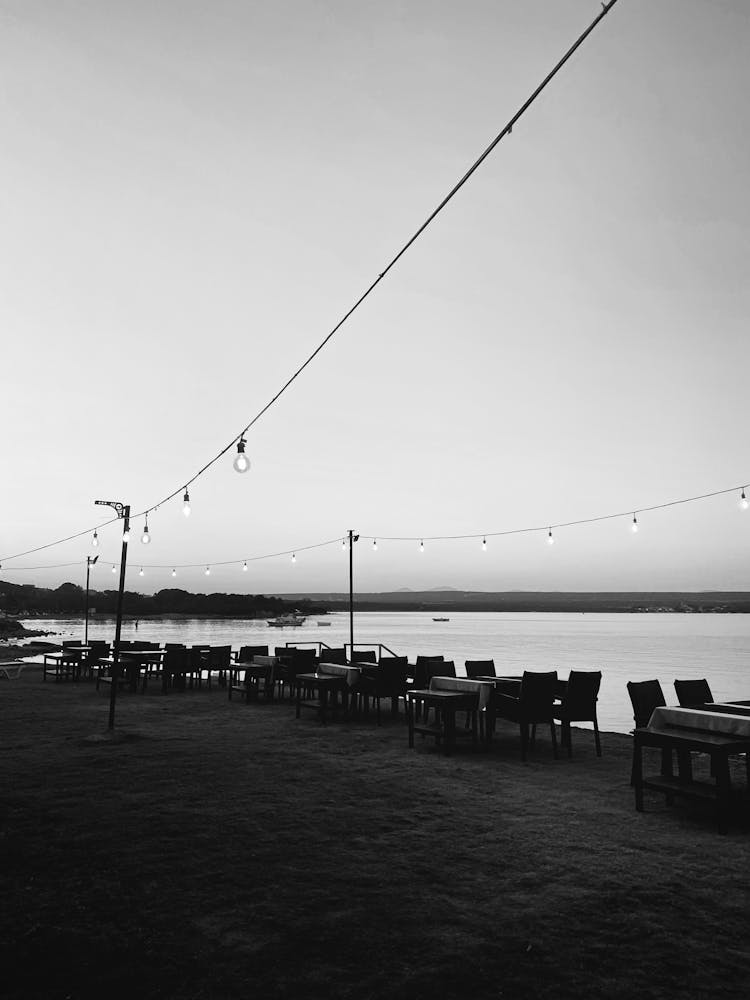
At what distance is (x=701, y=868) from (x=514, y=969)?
2.01 m

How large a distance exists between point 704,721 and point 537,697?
2.37 m

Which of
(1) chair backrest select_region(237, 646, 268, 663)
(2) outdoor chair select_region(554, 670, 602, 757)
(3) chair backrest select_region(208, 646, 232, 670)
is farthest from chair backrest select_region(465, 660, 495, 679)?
(3) chair backrest select_region(208, 646, 232, 670)

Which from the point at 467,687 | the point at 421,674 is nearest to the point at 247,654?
the point at 421,674

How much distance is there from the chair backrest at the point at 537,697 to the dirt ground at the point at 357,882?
1.89 ft

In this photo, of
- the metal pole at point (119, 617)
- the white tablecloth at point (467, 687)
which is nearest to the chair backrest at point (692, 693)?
the white tablecloth at point (467, 687)

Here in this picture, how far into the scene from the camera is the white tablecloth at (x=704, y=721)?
18.0 feet

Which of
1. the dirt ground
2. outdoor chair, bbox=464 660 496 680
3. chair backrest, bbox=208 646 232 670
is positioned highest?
outdoor chair, bbox=464 660 496 680

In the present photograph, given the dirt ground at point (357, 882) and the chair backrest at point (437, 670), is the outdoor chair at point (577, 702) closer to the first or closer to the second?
the dirt ground at point (357, 882)

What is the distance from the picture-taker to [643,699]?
691cm

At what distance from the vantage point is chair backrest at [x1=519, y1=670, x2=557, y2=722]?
778 cm

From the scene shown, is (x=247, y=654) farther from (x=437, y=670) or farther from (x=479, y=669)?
(x=479, y=669)

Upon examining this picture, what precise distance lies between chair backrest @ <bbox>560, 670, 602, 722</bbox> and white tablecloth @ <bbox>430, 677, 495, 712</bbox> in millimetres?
1022

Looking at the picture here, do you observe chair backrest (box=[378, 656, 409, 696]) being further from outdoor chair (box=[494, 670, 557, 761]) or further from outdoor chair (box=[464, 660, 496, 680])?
outdoor chair (box=[494, 670, 557, 761])

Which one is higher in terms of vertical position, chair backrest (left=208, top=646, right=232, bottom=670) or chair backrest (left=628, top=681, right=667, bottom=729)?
chair backrest (left=628, top=681, right=667, bottom=729)
